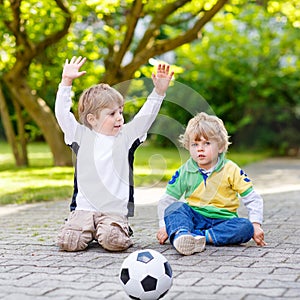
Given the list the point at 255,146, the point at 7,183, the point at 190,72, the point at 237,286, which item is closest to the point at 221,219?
the point at 237,286

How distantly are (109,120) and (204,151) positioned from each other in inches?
28.3

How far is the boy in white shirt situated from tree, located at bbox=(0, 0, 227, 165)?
5735mm

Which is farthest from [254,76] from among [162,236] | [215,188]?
[162,236]

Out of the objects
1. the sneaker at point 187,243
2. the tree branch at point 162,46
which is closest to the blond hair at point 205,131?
the sneaker at point 187,243

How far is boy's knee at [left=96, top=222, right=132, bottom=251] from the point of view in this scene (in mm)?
4832

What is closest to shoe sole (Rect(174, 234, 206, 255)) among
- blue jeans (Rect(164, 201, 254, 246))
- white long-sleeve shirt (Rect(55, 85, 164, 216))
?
blue jeans (Rect(164, 201, 254, 246))

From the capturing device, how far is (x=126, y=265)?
12.0 feet

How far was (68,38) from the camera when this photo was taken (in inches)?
482

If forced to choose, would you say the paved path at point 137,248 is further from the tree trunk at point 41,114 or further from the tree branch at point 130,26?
the tree trunk at point 41,114

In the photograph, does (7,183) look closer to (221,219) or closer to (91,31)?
(91,31)

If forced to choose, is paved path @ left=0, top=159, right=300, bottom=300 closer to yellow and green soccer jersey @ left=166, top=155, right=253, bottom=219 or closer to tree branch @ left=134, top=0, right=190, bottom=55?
yellow and green soccer jersey @ left=166, top=155, right=253, bottom=219

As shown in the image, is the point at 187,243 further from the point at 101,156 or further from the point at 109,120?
the point at 109,120

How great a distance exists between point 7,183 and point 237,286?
23.2ft

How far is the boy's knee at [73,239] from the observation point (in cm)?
488
